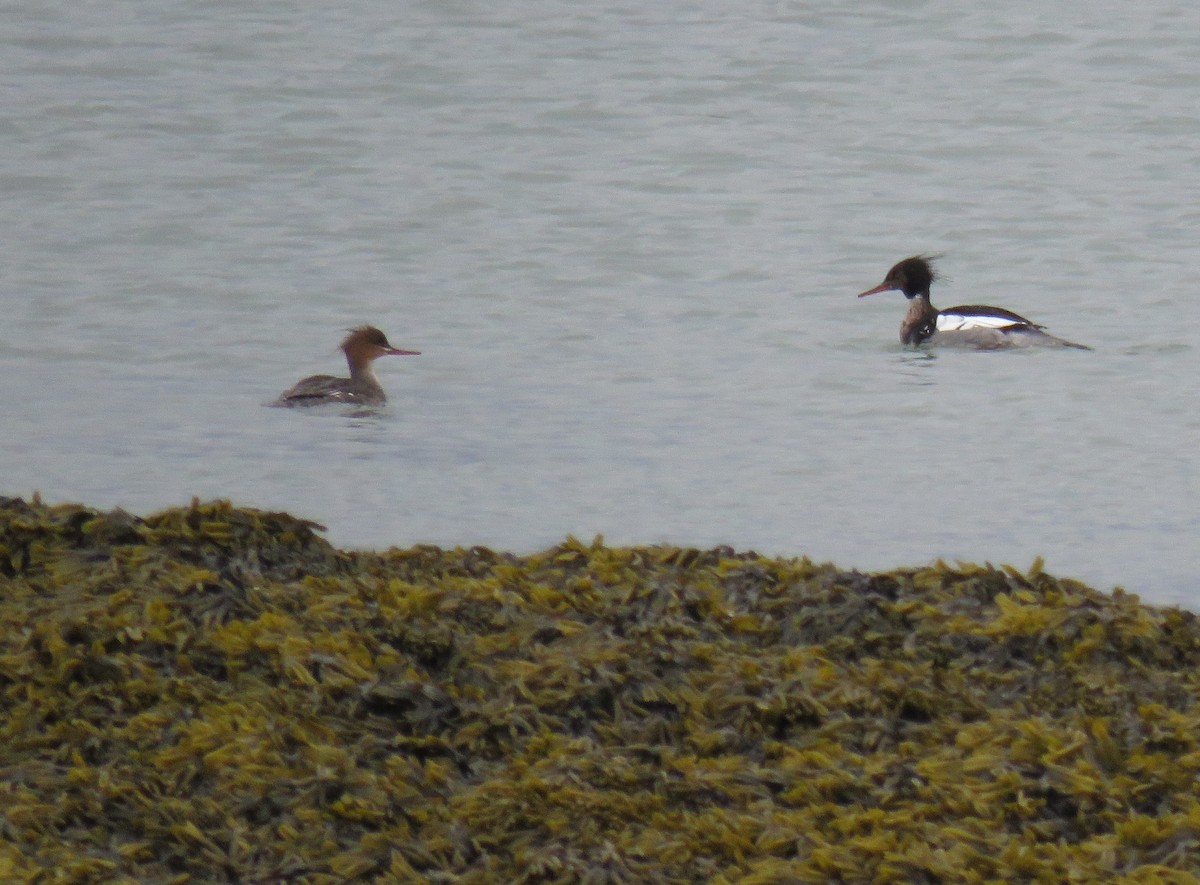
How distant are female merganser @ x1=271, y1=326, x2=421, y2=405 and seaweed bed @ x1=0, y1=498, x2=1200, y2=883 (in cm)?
753

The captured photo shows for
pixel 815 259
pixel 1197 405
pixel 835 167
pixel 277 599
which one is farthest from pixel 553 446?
pixel 835 167

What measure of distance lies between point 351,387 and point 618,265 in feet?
25.1

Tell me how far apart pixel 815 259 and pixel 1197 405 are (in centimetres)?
855

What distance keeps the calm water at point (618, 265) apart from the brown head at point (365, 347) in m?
0.41

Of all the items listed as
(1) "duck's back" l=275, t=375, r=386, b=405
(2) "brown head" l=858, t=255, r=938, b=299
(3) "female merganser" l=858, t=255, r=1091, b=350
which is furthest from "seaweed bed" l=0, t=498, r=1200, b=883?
(2) "brown head" l=858, t=255, r=938, b=299

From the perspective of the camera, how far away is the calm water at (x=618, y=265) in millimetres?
9781

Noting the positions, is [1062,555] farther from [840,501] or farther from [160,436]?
[160,436]

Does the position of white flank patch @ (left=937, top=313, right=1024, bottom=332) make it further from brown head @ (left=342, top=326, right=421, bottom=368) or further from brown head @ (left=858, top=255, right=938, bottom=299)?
brown head @ (left=342, top=326, right=421, bottom=368)

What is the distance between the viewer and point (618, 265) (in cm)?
1962

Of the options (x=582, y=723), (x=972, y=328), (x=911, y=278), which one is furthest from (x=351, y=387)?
(x=582, y=723)

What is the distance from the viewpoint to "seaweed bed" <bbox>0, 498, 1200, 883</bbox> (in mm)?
3361

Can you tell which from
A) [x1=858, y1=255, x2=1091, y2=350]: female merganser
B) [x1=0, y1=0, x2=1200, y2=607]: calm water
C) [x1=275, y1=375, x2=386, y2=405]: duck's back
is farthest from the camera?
[x1=858, y1=255, x2=1091, y2=350]: female merganser

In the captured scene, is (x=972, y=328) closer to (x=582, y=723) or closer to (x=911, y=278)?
(x=911, y=278)

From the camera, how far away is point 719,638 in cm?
416
